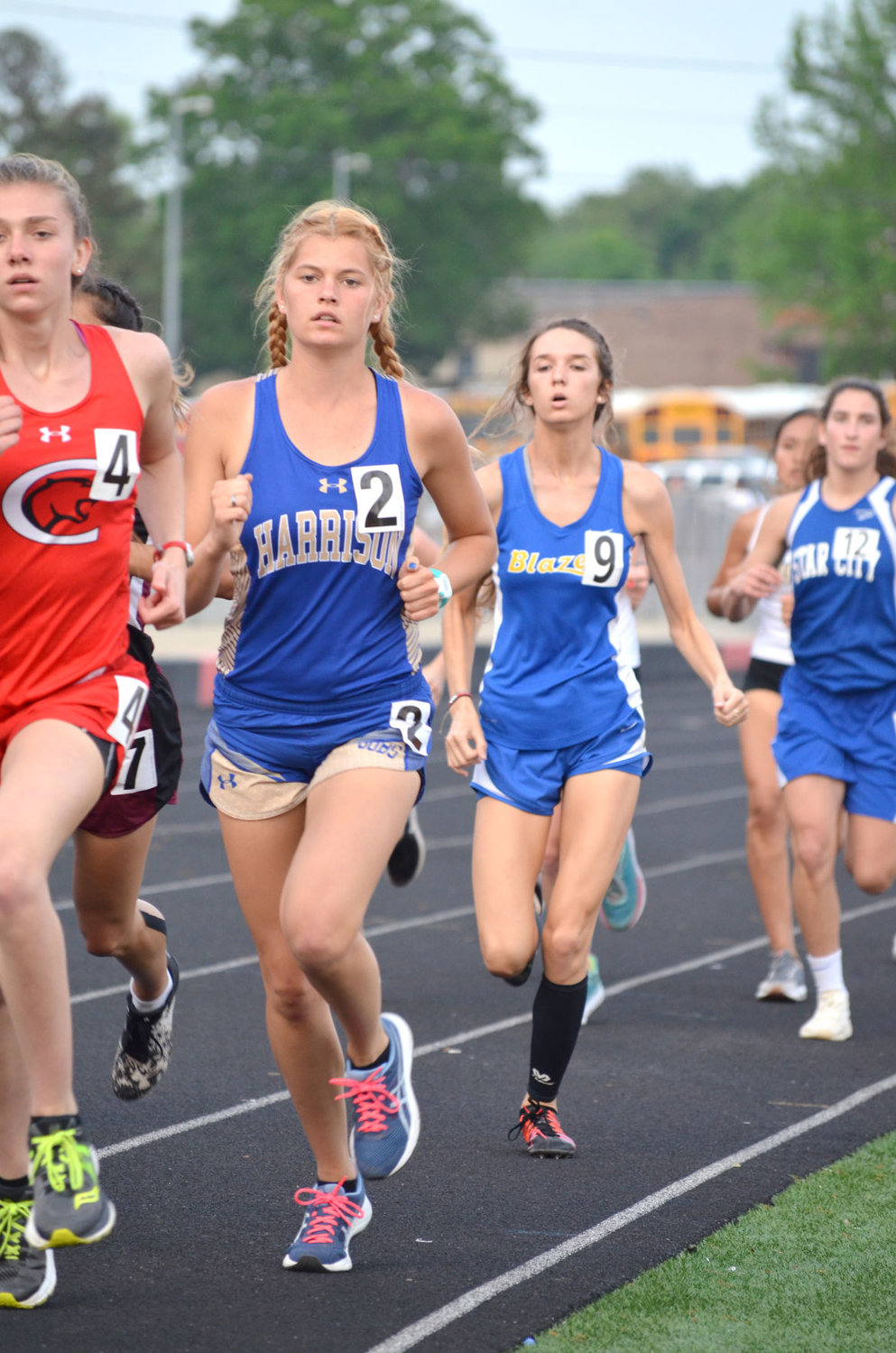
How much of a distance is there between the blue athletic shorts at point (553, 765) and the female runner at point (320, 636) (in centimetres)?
113

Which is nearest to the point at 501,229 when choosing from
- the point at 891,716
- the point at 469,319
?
the point at 469,319

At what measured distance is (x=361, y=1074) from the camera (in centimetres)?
421

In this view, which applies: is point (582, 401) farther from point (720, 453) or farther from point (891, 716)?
point (720, 453)

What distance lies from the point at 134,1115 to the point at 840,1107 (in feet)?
7.18

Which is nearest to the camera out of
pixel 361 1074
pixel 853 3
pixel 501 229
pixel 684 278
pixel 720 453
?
pixel 361 1074

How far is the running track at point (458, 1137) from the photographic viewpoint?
3920mm

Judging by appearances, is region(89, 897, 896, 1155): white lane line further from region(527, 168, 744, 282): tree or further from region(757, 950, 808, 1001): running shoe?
region(527, 168, 744, 282): tree

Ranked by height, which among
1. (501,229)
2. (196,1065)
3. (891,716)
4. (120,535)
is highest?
(501,229)

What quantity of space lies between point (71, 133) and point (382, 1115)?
61.7 metres

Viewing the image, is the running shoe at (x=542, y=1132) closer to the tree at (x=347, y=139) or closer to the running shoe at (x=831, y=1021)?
the running shoe at (x=831, y=1021)

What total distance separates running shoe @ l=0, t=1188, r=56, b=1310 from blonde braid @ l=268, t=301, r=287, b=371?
2008 mm

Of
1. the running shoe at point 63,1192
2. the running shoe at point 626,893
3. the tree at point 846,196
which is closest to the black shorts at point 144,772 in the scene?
the running shoe at point 63,1192

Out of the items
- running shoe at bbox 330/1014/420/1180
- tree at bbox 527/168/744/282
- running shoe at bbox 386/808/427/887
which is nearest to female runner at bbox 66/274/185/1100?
running shoe at bbox 330/1014/420/1180

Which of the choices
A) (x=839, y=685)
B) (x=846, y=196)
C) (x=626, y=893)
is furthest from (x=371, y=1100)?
(x=846, y=196)
